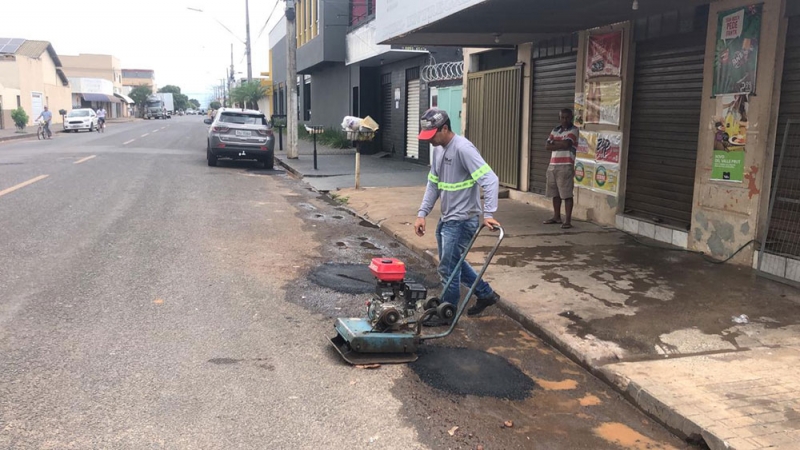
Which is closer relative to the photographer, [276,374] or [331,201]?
[276,374]

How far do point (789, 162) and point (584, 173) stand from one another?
12.2 ft

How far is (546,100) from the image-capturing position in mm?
11453

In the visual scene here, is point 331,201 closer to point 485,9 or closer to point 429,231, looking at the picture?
point 429,231

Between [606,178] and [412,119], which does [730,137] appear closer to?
[606,178]

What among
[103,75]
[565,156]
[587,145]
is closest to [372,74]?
[587,145]

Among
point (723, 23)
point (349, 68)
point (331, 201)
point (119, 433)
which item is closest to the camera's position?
point (119, 433)

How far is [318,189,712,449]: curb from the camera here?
12.1 ft

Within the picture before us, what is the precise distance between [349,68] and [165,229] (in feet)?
57.0

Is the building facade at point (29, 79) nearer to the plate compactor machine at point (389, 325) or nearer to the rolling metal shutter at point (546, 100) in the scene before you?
the rolling metal shutter at point (546, 100)

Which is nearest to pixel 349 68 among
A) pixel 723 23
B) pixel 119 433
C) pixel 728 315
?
pixel 723 23

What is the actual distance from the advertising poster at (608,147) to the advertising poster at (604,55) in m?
0.86

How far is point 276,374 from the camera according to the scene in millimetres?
4465

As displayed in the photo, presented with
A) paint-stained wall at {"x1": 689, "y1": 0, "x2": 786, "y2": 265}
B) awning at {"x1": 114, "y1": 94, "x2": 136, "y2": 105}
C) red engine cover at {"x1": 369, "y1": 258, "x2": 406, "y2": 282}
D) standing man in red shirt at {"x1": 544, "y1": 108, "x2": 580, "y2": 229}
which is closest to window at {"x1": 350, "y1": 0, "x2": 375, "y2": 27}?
standing man in red shirt at {"x1": 544, "y1": 108, "x2": 580, "y2": 229}

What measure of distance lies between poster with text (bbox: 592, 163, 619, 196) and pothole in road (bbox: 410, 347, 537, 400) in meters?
5.28
